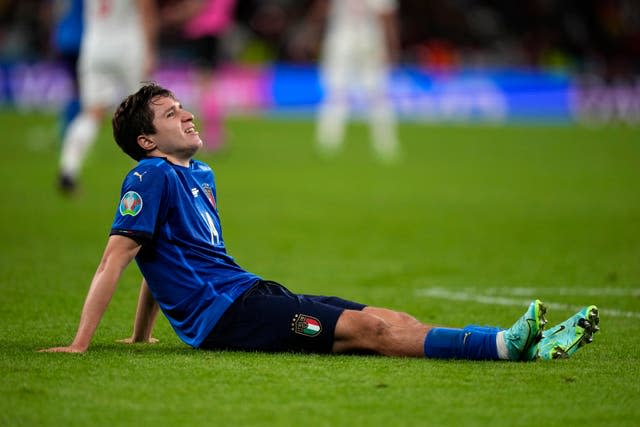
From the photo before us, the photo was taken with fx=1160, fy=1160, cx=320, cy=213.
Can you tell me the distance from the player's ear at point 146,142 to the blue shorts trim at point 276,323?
0.80 m

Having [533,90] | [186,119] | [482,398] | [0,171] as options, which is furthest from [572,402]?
[533,90]

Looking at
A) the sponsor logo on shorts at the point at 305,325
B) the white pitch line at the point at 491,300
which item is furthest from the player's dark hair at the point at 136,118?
the white pitch line at the point at 491,300

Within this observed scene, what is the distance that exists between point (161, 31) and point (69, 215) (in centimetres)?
1863

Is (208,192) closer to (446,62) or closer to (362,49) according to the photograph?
(362,49)

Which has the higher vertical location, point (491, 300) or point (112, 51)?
point (112, 51)

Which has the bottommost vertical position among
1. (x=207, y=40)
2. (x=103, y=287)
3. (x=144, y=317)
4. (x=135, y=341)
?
(x=135, y=341)

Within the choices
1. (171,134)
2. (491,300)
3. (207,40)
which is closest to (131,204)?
(171,134)

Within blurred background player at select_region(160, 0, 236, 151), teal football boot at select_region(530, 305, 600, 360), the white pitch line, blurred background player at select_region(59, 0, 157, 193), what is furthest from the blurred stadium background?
teal football boot at select_region(530, 305, 600, 360)

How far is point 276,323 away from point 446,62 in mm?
24615

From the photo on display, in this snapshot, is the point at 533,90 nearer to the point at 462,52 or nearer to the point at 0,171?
the point at 462,52

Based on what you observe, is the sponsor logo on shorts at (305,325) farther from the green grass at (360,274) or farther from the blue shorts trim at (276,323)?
the green grass at (360,274)

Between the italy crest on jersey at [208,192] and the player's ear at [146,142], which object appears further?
the italy crest on jersey at [208,192]

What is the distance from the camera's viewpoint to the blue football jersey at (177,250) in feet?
16.7

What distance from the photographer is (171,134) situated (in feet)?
17.4
